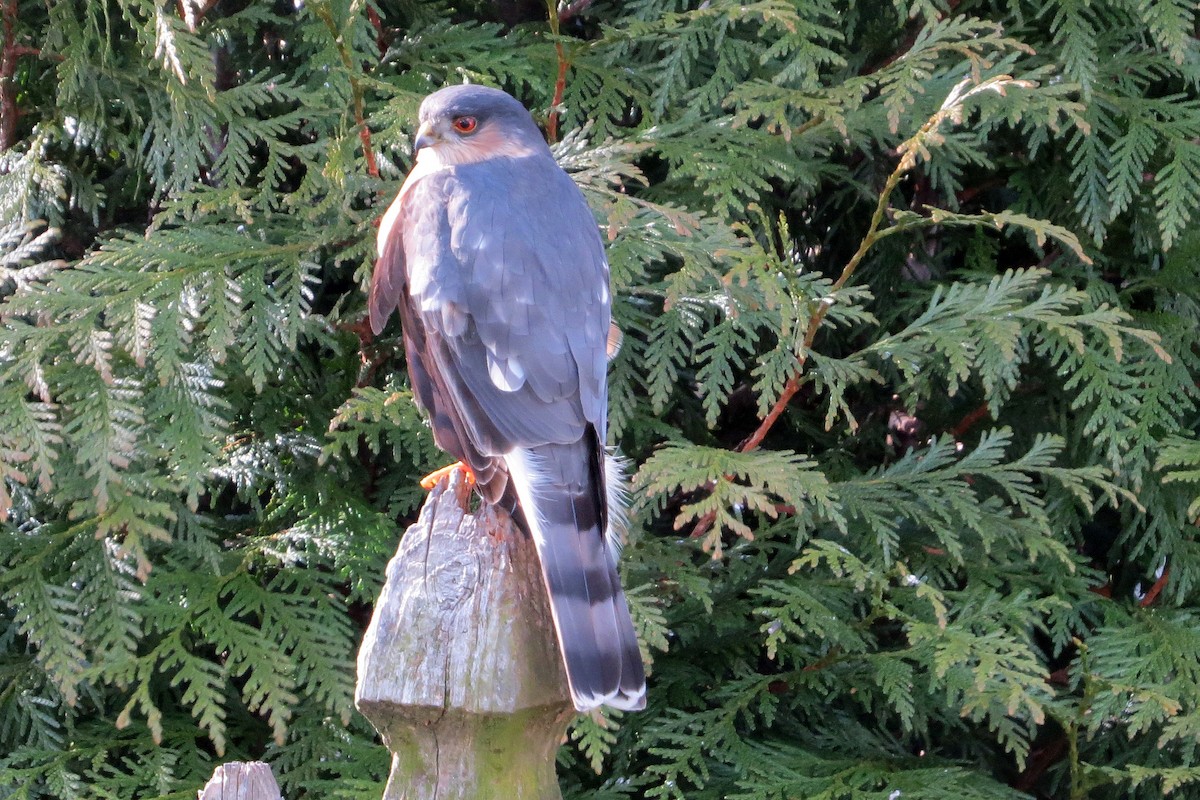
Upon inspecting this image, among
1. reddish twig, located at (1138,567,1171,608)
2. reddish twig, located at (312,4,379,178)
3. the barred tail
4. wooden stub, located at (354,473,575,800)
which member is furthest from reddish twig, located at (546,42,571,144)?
reddish twig, located at (1138,567,1171,608)

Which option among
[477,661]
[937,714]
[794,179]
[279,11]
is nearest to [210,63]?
[279,11]

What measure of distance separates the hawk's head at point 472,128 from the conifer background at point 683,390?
79 millimetres

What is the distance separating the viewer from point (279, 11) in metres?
3.27

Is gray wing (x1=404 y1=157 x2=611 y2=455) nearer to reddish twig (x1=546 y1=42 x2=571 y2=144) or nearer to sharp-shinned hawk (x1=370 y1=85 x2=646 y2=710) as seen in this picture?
sharp-shinned hawk (x1=370 y1=85 x2=646 y2=710)

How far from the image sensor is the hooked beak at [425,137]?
2.61 metres

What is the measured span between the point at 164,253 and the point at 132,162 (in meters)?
0.58

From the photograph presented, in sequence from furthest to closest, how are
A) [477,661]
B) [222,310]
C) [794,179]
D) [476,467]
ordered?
[794,179]
[222,310]
[476,467]
[477,661]

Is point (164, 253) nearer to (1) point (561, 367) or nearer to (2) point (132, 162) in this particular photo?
(2) point (132, 162)

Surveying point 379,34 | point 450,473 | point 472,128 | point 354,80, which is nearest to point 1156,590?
point 450,473

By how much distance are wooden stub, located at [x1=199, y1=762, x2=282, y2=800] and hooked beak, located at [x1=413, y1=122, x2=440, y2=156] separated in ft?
4.87

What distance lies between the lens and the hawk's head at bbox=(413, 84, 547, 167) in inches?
102

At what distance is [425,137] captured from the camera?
8.59 ft

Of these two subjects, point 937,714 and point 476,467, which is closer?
point 476,467

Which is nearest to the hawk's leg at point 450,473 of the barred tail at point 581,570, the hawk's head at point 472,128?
the barred tail at point 581,570
